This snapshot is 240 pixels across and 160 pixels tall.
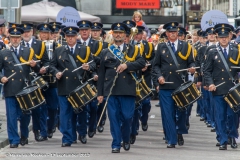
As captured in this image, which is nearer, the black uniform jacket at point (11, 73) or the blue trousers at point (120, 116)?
the blue trousers at point (120, 116)

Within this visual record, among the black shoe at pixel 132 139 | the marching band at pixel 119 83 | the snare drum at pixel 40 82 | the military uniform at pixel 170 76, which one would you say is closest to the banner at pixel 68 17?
the snare drum at pixel 40 82

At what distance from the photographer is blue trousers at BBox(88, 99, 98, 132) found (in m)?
18.6

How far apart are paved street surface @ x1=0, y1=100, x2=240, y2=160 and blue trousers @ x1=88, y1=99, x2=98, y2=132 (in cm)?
23

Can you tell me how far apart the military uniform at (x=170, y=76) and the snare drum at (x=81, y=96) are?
1197 millimetres

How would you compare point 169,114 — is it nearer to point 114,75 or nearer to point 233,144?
point 233,144

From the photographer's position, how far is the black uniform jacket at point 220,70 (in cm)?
1612

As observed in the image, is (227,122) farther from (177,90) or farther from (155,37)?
(155,37)

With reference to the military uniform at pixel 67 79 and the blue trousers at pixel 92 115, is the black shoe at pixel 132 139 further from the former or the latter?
the blue trousers at pixel 92 115

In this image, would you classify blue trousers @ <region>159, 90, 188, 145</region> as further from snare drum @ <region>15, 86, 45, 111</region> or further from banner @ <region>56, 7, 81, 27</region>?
banner @ <region>56, 7, 81, 27</region>

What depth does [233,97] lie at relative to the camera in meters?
15.8

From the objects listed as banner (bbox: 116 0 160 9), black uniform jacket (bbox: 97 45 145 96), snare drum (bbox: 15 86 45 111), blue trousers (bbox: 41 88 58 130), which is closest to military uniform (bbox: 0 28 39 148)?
snare drum (bbox: 15 86 45 111)

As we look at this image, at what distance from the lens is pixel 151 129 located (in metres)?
20.7

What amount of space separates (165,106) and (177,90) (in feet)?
1.29

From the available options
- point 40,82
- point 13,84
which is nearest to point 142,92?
point 40,82
